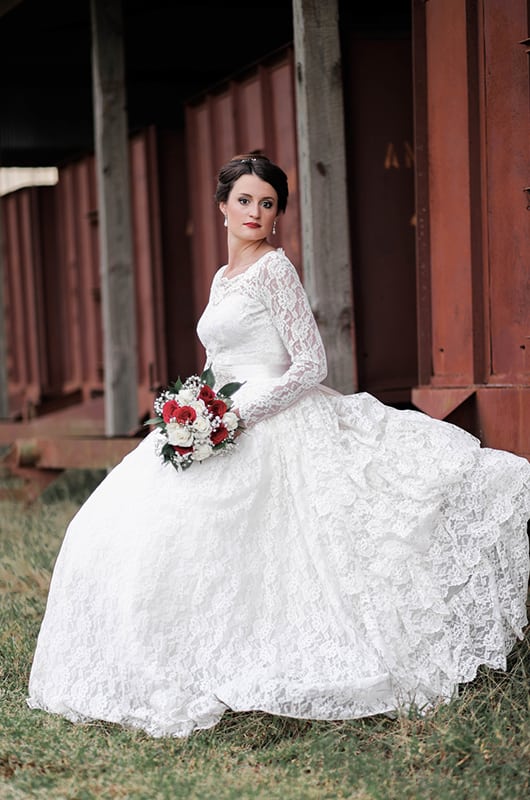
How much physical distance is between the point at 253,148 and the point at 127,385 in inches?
69.8

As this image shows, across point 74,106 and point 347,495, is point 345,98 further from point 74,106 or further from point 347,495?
point 74,106

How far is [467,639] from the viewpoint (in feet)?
11.6

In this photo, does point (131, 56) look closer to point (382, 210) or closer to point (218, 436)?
point (382, 210)

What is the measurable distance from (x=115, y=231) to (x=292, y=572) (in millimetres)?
4411

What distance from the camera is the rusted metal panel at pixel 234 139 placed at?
6562mm

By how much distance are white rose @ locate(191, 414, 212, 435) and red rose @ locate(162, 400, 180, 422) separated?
8cm

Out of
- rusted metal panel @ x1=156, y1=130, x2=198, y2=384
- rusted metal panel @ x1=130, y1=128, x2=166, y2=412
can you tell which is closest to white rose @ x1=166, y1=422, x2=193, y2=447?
rusted metal panel @ x1=130, y1=128, x2=166, y2=412

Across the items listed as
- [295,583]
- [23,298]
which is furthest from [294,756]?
[23,298]

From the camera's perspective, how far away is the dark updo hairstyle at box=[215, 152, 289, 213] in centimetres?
411

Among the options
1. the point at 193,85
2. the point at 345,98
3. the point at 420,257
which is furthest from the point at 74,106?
the point at 420,257

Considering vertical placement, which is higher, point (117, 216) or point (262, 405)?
point (117, 216)

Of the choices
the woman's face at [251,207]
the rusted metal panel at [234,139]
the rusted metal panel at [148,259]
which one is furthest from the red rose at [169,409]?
the rusted metal panel at [148,259]

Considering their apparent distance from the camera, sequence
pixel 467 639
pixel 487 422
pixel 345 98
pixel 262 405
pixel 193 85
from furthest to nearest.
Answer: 1. pixel 193 85
2. pixel 345 98
3. pixel 487 422
4. pixel 262 405
5. pixel 467 639

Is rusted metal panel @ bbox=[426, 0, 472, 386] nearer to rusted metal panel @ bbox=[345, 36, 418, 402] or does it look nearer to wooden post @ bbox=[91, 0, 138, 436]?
rusted metal panel @ bbox=[345, 36, 418, 402]
